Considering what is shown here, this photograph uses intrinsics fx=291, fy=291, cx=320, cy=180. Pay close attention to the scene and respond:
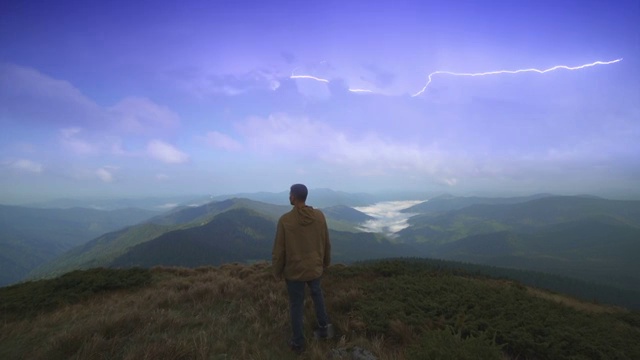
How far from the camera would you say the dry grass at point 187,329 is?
5.02 meters

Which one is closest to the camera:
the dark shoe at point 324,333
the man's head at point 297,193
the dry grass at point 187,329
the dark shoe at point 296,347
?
the dry grass at point 187,329

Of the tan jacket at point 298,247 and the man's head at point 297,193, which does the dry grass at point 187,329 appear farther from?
the man's head at point 297,193

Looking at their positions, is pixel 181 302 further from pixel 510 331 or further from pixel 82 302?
pixel 510 331

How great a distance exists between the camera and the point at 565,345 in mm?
5691

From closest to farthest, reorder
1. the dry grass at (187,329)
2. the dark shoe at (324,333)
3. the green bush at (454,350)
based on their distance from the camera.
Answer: the green bush at (454,350), the dry grass at (187,329), the dark shoe at (324,333)

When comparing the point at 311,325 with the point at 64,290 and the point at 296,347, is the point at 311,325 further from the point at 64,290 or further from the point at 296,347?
the point at 64,290

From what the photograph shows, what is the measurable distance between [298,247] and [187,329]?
3227 millimetres

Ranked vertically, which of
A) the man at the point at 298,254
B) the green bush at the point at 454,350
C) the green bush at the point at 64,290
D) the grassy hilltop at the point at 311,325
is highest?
the man at the point at 298,254

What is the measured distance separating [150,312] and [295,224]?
4.62 meters

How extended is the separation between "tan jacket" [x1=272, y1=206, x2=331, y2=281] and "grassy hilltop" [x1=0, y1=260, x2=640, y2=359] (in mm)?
1332

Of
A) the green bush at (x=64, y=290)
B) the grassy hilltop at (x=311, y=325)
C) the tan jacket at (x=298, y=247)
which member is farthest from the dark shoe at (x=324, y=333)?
the green bush at (x=64, y=290)

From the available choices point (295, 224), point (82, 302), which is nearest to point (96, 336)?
point (295, 224)

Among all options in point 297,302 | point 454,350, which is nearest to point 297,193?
point 297,302

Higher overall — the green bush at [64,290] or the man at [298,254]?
the man at [298,254]
